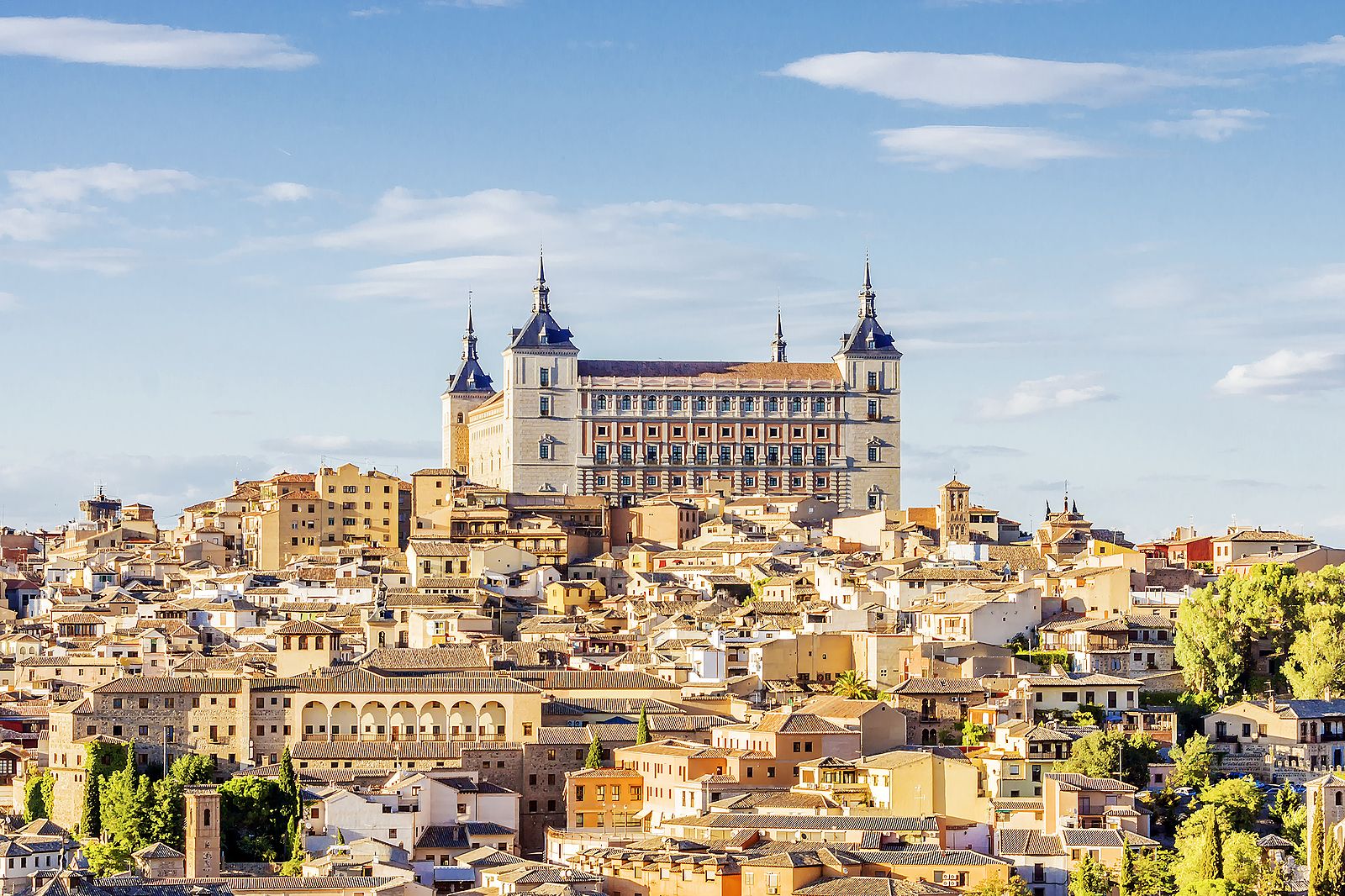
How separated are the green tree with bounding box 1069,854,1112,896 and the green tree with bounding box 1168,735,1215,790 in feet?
16.2

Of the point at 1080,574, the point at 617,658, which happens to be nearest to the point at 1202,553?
the point at 1080,574

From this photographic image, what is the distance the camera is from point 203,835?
48.7 m

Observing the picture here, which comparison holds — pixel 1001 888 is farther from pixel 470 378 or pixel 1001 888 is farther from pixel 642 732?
pixel 470 378

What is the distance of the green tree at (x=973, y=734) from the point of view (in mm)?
51156

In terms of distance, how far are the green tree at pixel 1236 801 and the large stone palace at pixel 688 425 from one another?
46.0 metres

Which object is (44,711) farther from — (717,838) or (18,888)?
(717,838)

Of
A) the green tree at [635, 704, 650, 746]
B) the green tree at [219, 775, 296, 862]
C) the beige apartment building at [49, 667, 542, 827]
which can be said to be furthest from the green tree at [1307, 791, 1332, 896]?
the green tree at [219, 775, 296, 862]

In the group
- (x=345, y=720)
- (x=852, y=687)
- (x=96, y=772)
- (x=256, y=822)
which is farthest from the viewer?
(x=852, y=687)

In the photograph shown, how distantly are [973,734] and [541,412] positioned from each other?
1732 inches

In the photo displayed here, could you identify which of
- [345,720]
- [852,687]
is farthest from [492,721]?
[852,687]

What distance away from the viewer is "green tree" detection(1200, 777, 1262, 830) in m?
46.4

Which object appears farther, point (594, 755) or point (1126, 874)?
point (594, 755)

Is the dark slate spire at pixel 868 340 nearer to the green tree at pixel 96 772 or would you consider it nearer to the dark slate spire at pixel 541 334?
the dark slate spire at pixel 541 334

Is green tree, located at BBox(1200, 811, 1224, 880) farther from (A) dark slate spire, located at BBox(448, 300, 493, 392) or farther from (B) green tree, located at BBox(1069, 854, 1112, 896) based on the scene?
(A) dark slate spire, located at BBox(448, 300, 493, 392)
